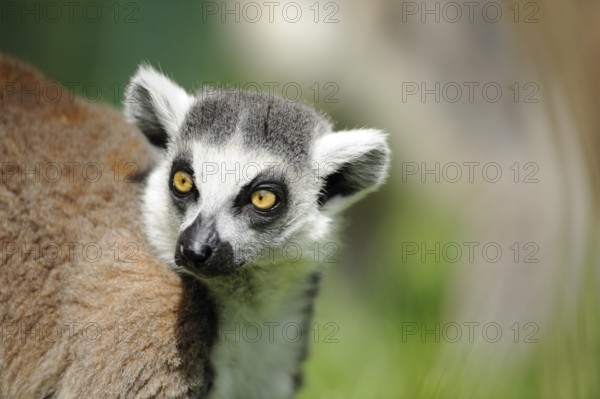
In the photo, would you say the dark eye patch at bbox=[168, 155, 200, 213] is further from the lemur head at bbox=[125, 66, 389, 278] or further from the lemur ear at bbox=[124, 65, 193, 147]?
the lemur ear at bbox=[124, 65, 193, 147]

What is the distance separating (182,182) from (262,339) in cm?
94

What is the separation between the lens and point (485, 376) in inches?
141

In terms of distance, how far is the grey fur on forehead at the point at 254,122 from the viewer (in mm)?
3744

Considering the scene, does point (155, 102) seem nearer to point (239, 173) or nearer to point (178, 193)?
point (178, 193)

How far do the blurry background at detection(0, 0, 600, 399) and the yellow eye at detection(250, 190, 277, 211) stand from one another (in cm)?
113

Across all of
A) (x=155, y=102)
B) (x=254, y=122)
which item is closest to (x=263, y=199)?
(x=254, y=122)

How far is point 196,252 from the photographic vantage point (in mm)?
3344

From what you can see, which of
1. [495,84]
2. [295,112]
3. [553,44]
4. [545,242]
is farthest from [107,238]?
[495,84]

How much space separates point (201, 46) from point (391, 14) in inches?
130

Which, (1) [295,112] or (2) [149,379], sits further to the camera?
(1) [295,112]

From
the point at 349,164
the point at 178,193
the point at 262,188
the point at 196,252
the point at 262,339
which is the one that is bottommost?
the point at 262,339

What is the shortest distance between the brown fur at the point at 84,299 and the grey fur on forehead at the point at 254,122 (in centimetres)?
57

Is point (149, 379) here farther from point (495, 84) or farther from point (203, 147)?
point (495, 84)

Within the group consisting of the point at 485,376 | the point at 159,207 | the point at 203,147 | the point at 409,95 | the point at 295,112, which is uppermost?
the point at 409,95
